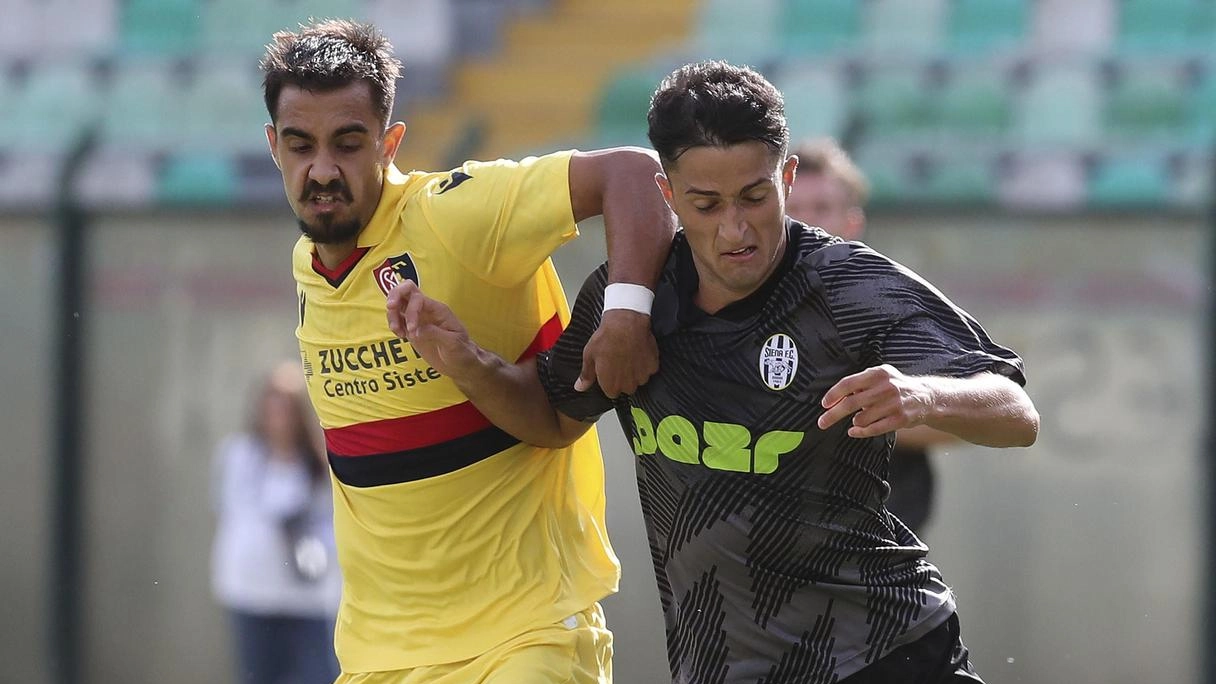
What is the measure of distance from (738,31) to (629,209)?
6113mm

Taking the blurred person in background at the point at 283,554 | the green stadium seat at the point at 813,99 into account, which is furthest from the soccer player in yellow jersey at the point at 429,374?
the green stadium seat at the point at 813,99

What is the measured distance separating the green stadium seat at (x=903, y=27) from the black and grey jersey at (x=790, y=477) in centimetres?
588

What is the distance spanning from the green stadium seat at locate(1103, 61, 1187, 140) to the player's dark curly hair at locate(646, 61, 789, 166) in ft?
17.9

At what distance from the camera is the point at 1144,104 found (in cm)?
802

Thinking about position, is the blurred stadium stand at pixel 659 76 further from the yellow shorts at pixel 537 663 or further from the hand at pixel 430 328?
the hand at pixel 430 328

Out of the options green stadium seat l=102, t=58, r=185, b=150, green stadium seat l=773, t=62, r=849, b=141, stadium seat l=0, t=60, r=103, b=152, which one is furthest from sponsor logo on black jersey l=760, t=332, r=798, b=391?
stadium seat l=0, t=60, r=103, b=152

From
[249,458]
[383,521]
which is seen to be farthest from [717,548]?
[249,458]

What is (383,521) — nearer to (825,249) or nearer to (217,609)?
(825,249)

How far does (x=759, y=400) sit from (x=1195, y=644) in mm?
5116

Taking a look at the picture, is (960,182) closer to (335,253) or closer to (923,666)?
(335,253)

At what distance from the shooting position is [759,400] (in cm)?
293

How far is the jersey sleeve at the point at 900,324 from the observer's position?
273cm

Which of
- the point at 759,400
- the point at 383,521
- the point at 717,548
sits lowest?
the point at 383,521

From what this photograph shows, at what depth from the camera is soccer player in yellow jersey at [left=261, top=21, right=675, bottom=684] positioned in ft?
10.9
